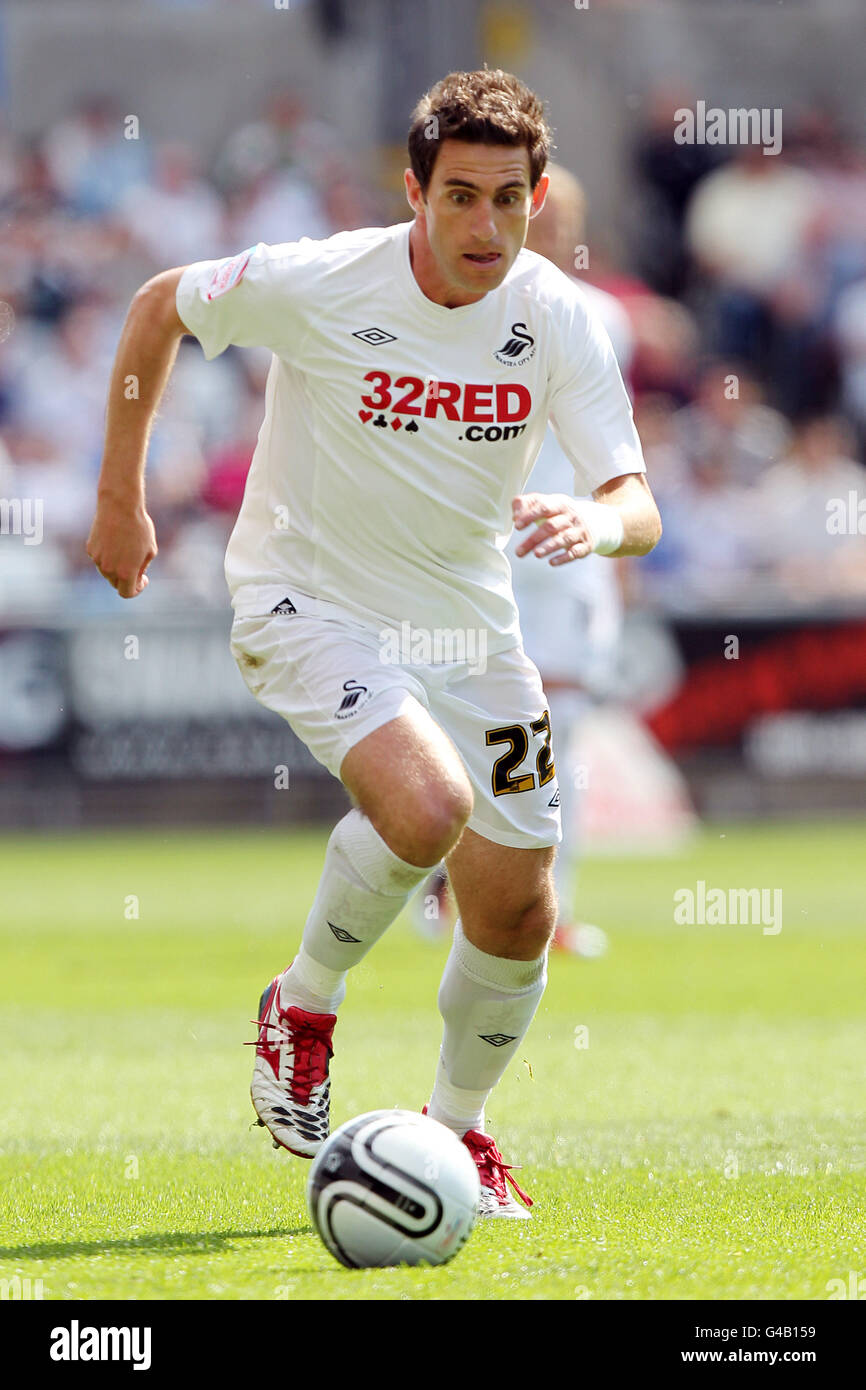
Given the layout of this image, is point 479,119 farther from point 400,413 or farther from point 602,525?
point 602,525

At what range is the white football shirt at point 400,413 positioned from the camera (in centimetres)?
477

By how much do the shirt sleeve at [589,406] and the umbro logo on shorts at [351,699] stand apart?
794 millimetres

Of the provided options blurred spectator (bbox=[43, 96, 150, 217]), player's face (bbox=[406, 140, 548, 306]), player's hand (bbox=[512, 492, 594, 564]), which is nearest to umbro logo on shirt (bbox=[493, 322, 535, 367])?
player's face (bbox=[406, 140, 548, 306])

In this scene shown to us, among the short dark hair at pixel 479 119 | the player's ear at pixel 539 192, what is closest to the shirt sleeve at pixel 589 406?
the player's ear at pixel 539 192

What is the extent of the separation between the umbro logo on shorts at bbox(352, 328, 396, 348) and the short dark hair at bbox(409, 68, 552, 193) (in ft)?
1.11

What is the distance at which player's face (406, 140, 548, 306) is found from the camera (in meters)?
4.52

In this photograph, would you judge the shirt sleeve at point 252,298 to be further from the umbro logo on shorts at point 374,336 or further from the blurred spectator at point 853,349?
the blurred spectator at point 853,349

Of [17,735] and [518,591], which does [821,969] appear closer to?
[518,591]

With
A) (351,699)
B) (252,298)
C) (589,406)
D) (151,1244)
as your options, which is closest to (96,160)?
(252,298)

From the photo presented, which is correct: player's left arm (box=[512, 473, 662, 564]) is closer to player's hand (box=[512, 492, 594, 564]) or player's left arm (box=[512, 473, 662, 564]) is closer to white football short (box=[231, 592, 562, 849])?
player's hand (box=[512, 492, 594, 564])

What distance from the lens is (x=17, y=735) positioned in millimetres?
14203

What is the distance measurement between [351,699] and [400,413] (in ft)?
2.27
